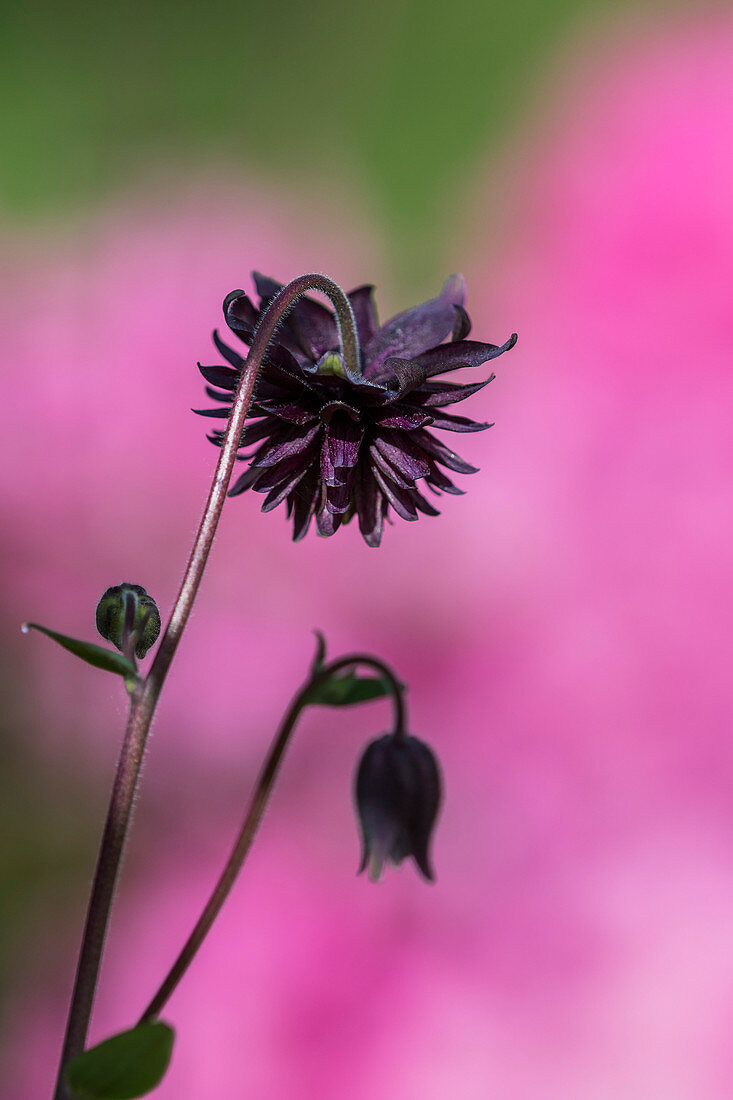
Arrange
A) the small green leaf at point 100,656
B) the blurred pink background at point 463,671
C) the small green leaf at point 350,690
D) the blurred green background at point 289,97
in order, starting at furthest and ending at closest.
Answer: the blurred green background at point 289,97 < the blurred pink background at point 463,671 < the small green leaf at point 350,690 < the small green leaf at point 100,656

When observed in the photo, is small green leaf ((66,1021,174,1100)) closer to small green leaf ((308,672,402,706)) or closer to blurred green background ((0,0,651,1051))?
small green leaf ((308,672,402,706))

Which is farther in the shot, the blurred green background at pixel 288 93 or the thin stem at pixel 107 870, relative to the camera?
the blurred green background at pixel 288 93

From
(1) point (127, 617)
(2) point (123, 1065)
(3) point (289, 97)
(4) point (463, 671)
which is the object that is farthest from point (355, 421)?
(3) point (289, 97)

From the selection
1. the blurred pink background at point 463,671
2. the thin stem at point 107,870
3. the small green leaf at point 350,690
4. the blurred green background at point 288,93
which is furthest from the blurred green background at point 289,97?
the thin stem at point 107,870

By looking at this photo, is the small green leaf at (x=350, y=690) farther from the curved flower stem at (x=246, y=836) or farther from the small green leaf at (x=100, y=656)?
the small green leaf at (x=100, y=656)

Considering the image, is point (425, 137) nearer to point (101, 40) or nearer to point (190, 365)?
point (101, 40)

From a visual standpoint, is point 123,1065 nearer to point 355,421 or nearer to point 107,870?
point 107,870

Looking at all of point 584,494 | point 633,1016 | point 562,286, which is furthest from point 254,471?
point 562,286
